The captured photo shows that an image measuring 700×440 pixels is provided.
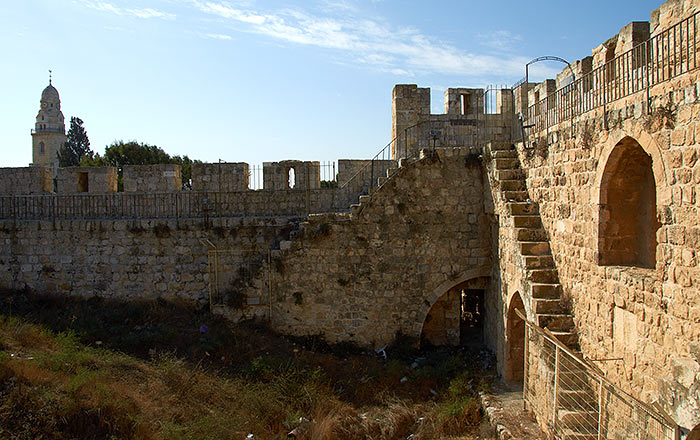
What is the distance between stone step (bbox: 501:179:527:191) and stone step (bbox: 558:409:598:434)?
4299 mm

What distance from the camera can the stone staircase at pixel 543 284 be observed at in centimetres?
672

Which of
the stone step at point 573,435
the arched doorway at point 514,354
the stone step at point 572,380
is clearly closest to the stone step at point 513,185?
the arched doorway at point 514,354

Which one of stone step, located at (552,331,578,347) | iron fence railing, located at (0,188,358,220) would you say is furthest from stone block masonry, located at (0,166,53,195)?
stone step, located at (552,331,578,347)

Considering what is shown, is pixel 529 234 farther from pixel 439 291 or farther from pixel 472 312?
pixel 472 312

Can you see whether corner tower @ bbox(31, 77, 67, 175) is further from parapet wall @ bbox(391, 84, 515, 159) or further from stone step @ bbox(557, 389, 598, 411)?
stone step @ bbox(557, 389, 598, 411)

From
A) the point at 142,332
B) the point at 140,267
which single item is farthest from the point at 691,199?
the point at 140,267

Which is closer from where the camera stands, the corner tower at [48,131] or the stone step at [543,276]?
the stone step at [543,276]

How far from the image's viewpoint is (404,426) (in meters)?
8.84

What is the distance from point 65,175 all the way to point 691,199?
14292mm

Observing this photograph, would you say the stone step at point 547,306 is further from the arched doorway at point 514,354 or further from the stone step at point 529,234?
the arched doorway at point 514,354

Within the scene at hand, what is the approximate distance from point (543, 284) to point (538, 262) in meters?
0.48

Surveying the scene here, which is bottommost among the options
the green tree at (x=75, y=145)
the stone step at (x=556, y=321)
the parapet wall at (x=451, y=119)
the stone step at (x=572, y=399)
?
the stone step at (x=572, y=399)

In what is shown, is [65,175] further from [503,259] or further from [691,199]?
[691,199]

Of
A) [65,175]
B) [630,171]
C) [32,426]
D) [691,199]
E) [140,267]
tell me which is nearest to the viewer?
[691,199]
